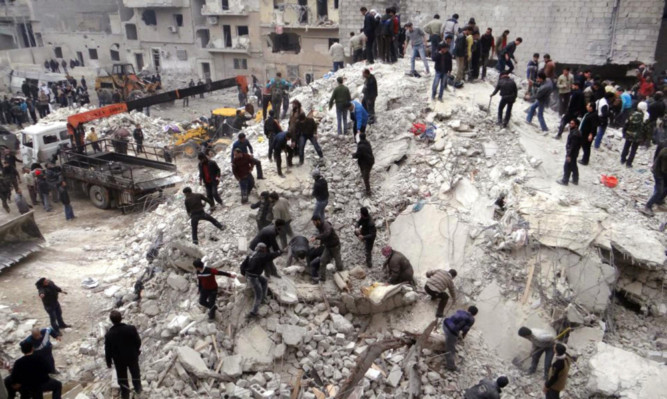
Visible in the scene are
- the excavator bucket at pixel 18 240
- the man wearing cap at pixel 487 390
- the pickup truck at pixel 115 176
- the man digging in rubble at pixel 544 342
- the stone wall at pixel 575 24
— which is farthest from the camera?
the stone wall at pixel 575 24

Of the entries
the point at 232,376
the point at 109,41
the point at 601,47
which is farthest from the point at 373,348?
the point at 109,41

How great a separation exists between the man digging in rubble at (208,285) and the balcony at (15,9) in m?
39.6

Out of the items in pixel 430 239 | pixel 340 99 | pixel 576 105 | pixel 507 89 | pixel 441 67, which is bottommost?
pixel 430 239

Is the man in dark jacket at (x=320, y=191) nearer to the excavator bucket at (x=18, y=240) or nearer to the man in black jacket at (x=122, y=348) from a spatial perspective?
the man in black jacket at (x=122, y=348)

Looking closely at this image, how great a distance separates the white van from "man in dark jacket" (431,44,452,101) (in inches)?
501

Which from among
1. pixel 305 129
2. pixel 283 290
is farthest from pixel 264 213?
pixel 305 129

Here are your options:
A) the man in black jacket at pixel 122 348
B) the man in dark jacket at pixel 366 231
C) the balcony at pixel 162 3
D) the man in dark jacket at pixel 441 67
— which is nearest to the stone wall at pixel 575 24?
the man in dark jacket at pixel 441 67

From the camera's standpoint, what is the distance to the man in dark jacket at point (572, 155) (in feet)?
30.9

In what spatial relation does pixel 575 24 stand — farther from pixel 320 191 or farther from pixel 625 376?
pixel 625 376

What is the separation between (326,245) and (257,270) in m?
1.52

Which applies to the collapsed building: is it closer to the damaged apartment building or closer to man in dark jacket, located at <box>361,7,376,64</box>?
man in dark jacket, located at <box>361,7,376,64</box>

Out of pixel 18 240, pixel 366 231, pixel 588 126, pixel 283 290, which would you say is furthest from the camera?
pixel 18 240

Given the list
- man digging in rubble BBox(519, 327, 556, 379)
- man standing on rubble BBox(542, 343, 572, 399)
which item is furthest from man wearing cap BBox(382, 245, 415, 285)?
man standing on rubble BBox(542, 343, 572, 399)

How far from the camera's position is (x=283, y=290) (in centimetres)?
788
